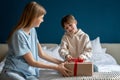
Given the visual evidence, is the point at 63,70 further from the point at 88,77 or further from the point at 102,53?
the point at 102,53

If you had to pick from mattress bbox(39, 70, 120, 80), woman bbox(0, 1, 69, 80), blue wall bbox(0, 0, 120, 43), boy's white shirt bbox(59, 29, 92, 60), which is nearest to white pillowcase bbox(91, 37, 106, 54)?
blue wall bbox(0, 0, 120, 43)

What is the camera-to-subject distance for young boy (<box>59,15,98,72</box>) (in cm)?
244

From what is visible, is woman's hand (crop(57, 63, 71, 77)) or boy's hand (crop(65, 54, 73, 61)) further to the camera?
boy's hand (crop(65, 54, 73, 61))

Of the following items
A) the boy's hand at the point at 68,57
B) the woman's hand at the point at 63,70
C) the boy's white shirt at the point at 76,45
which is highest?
the boy's white shirt at the point at 76,45

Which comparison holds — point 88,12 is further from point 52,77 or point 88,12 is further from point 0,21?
point 52,77

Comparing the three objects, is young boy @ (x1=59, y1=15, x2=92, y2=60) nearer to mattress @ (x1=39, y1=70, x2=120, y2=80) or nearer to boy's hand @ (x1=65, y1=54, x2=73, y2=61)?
boy's hand @ (x1=65, y1=54, x2=73, y2=61)

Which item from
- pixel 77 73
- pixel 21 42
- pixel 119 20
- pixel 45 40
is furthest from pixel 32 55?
pixel 119 20

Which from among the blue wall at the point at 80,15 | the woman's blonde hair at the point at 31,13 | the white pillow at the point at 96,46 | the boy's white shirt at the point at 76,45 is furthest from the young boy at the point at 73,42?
the blue wall at the point at 80,15

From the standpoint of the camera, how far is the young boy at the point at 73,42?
244cm

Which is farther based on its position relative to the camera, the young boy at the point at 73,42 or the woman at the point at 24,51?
the young boy at the point at 73,42

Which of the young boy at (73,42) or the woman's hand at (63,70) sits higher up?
the young boy at (73,42)

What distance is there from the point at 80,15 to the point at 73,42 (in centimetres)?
122

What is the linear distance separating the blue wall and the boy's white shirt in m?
1.17

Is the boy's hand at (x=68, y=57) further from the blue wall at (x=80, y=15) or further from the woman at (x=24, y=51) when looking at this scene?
the blue wall at (x=80, y=15)
